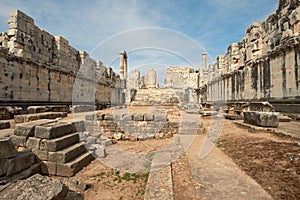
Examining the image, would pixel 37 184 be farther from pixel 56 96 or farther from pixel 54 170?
pixel 56 96

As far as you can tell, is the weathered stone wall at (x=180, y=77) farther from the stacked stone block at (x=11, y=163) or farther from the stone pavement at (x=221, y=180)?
the stacked stone block at (x=11, y=163)

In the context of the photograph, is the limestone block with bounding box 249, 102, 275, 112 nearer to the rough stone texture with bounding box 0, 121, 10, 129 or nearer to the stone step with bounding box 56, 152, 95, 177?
the stone step with bounding box 56, 152, 95, 177

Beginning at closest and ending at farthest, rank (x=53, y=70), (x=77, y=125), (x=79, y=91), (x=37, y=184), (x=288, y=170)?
(x=37, y=184), (x=288, y=170), (x=77, y=125), (x=53, y=70), (x=79, y=91)

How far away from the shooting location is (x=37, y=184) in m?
2.32

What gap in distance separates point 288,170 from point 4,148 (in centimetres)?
516

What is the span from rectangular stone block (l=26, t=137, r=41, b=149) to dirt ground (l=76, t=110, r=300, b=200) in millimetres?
1237

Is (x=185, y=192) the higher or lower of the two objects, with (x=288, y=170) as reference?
lower

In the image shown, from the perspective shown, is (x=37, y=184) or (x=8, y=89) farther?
(x=8, y=89)

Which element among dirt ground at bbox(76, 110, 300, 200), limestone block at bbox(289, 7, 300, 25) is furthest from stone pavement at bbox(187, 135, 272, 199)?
limestone block at bbox(289, 7, 300, 25)

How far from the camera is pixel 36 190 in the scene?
222 centimetres

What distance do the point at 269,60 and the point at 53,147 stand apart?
11507 mm

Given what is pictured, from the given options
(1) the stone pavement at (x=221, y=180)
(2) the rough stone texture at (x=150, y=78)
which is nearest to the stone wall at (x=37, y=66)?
(1) the stone pavement at (x=221, y=180)

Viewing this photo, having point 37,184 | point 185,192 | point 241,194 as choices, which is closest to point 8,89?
point 37,184

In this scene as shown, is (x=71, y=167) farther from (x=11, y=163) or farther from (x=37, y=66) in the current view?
(x=37, y=66)
